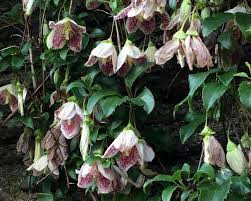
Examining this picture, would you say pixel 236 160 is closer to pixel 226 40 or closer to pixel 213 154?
pixel 213 154

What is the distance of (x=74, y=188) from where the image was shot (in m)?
1.57

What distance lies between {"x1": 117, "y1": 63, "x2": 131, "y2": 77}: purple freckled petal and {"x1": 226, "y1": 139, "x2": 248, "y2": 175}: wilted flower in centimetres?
31

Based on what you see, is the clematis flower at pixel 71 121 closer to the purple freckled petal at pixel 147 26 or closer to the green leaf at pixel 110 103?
the green leaf at pixel 110 103

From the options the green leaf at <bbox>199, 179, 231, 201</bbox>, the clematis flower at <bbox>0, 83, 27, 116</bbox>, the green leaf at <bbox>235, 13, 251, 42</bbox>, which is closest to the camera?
the green leaf at <bbox>199, 179, 231, 201</bbox>

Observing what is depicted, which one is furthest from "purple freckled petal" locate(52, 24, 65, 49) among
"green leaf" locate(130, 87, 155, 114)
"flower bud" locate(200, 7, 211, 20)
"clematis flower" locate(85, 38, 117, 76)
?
"flower bud" locate(200, 7, 211, 20)

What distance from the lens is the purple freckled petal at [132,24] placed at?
132cm

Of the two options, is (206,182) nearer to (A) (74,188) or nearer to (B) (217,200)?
(B) (217,200)

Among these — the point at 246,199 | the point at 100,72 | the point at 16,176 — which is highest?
the point at 100,72

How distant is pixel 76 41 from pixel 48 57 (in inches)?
4.0

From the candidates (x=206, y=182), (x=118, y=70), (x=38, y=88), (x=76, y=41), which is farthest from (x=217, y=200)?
(x=38, y=88)

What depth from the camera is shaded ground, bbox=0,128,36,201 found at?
64.4 inches

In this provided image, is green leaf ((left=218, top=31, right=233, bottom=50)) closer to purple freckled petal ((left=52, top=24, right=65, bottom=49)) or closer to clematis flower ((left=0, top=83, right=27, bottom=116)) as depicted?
purple freckled petal ((left=52, top=24, right=65, bottom=49))

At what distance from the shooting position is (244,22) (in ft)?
3.84

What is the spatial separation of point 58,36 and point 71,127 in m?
0.23
